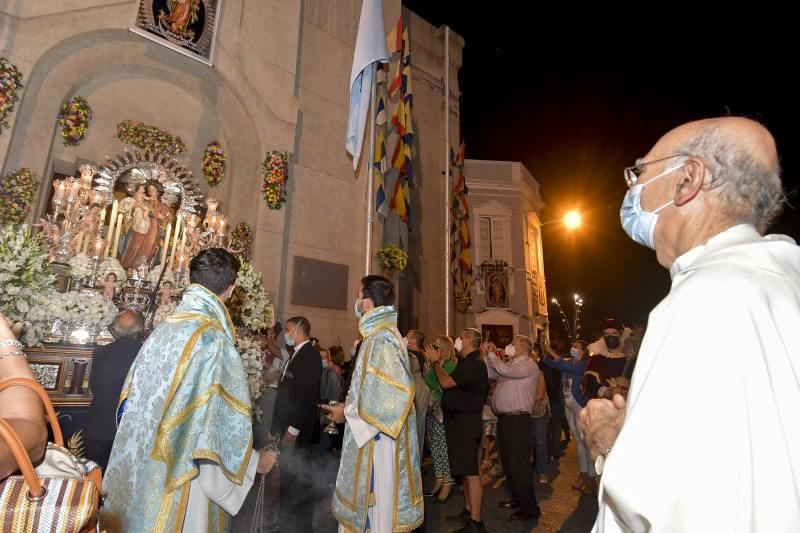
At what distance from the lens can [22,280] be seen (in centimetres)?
450

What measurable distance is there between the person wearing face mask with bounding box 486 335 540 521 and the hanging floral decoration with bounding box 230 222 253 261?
18.7 feet

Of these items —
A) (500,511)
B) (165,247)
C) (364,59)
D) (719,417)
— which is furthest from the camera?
(364,59)

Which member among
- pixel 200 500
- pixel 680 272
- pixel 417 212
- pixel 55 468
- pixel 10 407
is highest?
pixel 417 212

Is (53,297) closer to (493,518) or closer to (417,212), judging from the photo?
(493,518)

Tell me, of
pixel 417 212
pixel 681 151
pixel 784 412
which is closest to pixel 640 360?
pixel 784 412

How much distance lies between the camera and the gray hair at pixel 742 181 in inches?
49.3

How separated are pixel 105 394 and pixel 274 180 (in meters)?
6.85

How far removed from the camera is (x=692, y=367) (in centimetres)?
98

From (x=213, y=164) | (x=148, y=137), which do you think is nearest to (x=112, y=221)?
(x=148, y=137)

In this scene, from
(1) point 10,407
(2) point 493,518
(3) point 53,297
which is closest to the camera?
(1) point 10,407

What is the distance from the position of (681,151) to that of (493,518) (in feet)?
18.6

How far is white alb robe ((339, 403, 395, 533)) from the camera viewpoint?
3.54 metres

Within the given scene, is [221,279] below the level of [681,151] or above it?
below

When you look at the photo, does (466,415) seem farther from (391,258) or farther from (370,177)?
(391,258)
